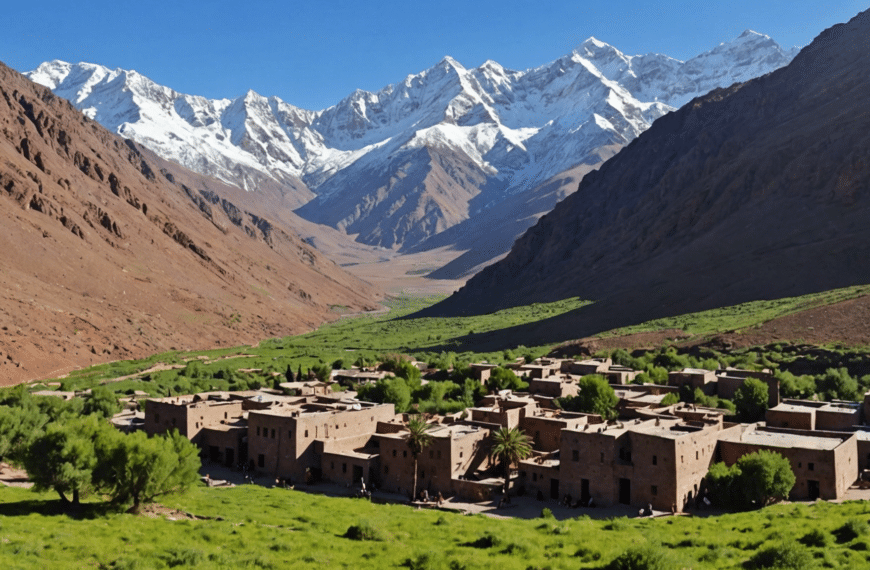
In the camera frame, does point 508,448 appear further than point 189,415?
No

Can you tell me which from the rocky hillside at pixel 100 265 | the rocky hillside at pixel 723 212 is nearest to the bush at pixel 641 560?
the rocky hillside at pixel 100 265

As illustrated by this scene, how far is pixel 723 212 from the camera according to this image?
130 m

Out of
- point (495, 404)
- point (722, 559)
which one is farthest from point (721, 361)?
point (722, 559)

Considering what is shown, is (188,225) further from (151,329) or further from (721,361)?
(721,361)

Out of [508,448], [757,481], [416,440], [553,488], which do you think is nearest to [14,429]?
[416,440]

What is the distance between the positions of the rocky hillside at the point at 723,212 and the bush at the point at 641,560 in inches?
3232

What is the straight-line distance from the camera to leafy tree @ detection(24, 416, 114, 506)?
30641mm

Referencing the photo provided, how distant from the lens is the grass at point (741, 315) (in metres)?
87.3

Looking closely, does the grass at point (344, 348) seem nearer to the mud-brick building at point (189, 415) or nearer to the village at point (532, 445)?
the mud-brick building at point (189, 415)

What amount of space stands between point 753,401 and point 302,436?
1011 inches

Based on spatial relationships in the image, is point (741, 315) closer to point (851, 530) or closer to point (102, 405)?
point (102, 405)

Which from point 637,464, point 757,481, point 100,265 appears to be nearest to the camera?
point 757,481

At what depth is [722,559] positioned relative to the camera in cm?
2519

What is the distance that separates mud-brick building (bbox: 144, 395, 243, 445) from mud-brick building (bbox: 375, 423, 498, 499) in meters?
12.0
